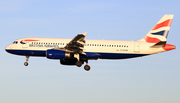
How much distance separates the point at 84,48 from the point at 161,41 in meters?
13.6

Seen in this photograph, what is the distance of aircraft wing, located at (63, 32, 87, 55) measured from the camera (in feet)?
190

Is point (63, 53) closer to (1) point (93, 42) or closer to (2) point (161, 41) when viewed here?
(1) point (93, 42)

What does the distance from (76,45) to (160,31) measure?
54.0 feet

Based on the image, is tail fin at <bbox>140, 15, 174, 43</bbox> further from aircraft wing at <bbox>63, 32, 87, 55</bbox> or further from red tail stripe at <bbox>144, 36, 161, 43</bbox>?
aircraft wing at <bbox>63, 32, 87, 55</bbox>

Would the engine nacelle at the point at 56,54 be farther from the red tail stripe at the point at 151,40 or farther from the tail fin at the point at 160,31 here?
the tail fin at the point at 160,31

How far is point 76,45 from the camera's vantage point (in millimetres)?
59531

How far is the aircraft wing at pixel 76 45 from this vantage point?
57812mm

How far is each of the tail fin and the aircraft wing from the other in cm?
1293

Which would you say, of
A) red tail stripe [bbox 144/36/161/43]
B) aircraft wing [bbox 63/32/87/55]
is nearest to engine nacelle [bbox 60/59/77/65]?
aircraft wing [bbox 63/32/87/55]

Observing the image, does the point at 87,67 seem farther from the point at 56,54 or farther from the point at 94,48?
the point at 56,54

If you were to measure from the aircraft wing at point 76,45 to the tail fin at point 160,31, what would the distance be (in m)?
12.9

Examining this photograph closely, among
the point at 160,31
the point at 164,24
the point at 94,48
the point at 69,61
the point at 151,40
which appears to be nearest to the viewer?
the point at 94,48

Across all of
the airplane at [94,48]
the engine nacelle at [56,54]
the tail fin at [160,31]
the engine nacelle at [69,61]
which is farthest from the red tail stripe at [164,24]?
the engine nacelle at [56,54]

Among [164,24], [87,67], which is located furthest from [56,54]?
[164,24]
